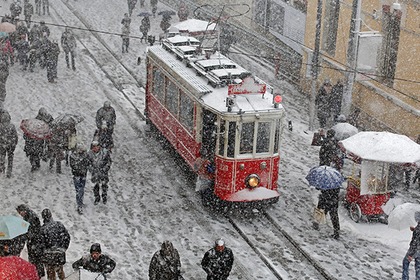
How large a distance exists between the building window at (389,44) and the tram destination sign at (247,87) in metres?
6.43

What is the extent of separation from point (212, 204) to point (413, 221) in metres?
4.23

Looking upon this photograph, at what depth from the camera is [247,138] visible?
11.8 m

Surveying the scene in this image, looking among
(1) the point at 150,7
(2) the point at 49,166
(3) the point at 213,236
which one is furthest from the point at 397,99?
(1) the point at 150,7

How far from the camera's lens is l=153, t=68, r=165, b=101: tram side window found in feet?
49.6

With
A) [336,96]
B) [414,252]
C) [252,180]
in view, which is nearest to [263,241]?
[252,180]

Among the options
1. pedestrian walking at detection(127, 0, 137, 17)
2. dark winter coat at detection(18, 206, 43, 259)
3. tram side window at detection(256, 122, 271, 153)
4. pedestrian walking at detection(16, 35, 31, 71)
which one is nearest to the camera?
dark winter coat at detection(18, 206, 43, 259)

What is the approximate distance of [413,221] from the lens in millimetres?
10219

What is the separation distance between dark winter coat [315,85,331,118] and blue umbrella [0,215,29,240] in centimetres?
1076

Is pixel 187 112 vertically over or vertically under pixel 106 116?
over

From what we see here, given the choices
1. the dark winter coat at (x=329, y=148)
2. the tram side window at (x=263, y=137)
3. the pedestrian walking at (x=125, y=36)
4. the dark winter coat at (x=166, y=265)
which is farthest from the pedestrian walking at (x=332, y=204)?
the pedestrian walking at (x=125, y=36)

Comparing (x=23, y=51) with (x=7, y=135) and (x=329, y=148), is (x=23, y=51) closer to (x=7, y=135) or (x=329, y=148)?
(x=7, y=135)

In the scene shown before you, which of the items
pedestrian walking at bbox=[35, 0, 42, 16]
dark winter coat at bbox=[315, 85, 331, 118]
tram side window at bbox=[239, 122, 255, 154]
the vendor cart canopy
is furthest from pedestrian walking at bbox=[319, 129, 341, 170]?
pedestrian walking at bbox=[35, 0, 42, 16]

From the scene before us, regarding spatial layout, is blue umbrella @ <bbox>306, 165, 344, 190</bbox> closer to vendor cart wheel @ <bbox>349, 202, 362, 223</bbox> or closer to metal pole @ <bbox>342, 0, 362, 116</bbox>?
vendor cart wheel @ <bbox>349, 202, 362, 223</bbox>

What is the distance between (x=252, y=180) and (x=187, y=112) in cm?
235
